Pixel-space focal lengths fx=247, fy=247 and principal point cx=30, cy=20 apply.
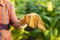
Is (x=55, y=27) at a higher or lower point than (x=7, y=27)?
lower

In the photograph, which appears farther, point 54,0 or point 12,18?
point 54,0

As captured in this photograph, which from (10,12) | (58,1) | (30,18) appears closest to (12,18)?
(10,12)

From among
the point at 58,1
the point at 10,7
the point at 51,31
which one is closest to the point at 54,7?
→ the point at 58,1

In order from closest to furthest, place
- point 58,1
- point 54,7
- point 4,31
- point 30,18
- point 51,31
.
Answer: point 30,18 → point 4,31 → point 51,31 → point 54,7 → point 58,1

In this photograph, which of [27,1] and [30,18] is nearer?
[30,18]

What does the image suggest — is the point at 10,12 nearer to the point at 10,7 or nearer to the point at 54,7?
the point at 10,7

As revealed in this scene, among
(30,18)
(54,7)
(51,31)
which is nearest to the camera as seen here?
(30,18)

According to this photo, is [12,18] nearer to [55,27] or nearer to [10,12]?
[10,12]

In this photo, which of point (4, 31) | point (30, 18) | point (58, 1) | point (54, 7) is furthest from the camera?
point (58, 1)

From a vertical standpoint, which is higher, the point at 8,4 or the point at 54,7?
the point at 8,4
